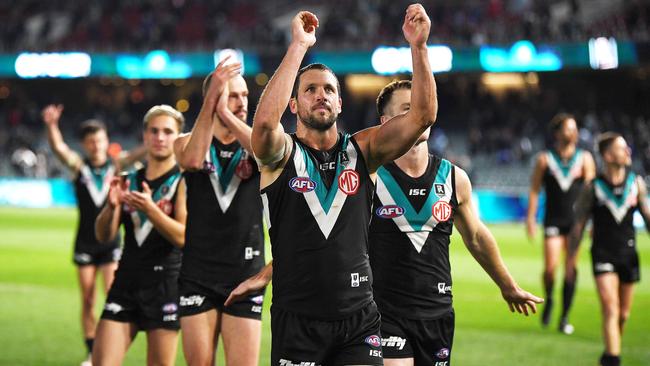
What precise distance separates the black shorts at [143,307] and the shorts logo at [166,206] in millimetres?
552

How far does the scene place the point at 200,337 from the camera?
6.33 meters

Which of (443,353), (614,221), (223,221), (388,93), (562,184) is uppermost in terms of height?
(388,93)

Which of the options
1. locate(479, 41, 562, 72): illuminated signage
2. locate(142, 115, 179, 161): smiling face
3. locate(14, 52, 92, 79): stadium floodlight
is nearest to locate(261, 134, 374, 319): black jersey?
locate(142, 115, 179, 161): smiling face

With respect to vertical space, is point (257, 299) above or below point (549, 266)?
above

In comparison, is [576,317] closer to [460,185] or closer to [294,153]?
[460,185]

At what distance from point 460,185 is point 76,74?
3669 centimetres

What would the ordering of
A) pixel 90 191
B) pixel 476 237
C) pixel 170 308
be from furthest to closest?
pixel 90 191
pixel 170 308
pixel 476 237

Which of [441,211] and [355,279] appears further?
[441,211]

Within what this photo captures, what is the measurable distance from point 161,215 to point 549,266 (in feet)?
21.8

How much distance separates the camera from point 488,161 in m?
35.0

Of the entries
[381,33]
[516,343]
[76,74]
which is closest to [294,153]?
[516,343]

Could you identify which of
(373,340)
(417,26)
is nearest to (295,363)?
(373,340)

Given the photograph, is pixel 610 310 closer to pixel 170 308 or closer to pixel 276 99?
pixel 170 308

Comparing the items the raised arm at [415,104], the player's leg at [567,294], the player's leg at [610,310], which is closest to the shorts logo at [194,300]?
the raised arm at [415,104]
